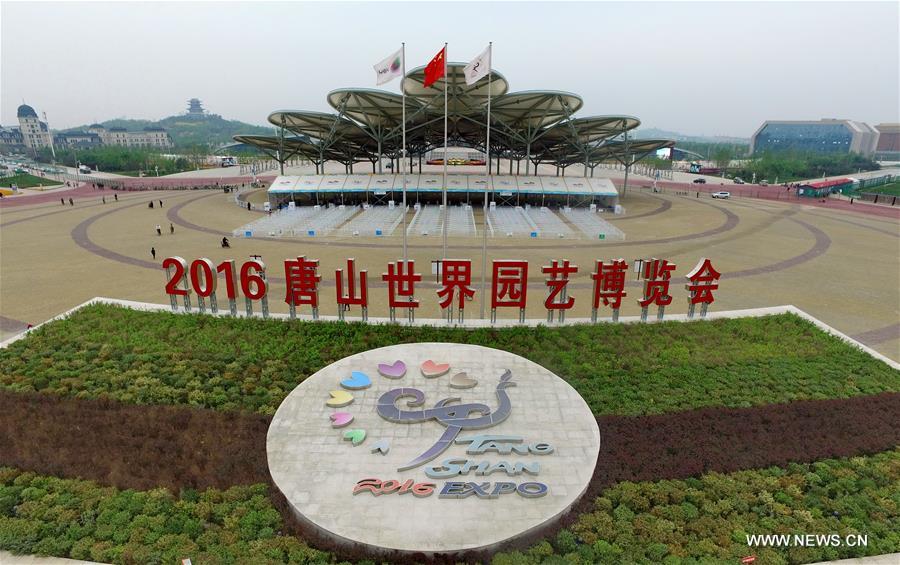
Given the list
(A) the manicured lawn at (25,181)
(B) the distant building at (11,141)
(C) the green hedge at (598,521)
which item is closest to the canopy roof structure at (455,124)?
(C) the green hedge at (598,521)

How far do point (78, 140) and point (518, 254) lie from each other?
230335 millimetres

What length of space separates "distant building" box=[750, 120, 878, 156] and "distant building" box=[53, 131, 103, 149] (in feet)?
857

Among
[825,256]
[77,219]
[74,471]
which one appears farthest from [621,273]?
[77,219]

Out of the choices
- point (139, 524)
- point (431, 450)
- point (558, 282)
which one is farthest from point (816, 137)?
point (139, 524)

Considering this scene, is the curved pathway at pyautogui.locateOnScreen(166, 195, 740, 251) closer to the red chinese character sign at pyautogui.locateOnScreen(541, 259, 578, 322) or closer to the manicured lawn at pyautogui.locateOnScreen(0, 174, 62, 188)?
the red chinese character sign at pyautogui.locateOnScreen(541, 259, 578, 322)

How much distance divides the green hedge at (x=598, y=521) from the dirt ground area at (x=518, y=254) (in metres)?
12.2

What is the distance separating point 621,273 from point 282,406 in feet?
45.4

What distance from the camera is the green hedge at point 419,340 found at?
607 inches

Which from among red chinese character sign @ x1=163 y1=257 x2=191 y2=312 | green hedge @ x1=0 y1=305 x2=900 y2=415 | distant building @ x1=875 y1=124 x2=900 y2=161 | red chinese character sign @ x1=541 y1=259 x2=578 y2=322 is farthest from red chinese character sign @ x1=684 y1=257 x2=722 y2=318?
distant building @ x1=875 y1=124 x2=900 y2=161

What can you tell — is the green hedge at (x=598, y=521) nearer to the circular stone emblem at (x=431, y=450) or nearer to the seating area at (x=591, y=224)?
the circular stone emblem at (x=431, y=450)

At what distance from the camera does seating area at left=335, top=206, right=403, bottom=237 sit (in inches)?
1672

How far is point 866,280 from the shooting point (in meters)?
29.8

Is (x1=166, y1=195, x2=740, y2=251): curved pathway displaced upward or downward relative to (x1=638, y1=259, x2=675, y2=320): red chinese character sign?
downward

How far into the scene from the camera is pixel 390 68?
71.4 ft
